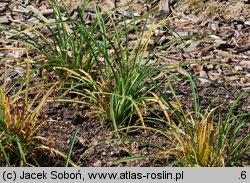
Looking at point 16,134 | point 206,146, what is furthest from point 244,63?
point 16,134

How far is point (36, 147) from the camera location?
352 cm

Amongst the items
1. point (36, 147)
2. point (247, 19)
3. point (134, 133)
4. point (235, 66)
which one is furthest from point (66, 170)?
point (247, 19)

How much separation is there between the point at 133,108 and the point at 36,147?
0.69 m

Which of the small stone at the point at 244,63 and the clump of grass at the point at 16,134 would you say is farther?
the small stone at the point at 244,63

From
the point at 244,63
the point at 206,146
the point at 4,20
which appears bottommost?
the point at 206,146

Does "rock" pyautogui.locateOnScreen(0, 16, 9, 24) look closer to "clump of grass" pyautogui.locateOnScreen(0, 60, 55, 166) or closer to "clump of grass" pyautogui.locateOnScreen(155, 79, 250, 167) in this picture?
"clump of grass" pyautogui.locateOnScreen(0, 60, 55, 166)

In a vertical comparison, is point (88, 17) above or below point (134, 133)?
above

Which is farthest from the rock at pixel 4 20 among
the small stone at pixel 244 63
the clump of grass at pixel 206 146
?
the clump of grass at pixel 206 146

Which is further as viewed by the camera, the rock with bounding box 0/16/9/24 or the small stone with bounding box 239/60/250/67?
the rock with bounding box 0/16/9/24

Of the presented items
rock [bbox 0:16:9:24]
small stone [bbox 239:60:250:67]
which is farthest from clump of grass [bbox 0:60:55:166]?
small stone [bbox 239:60:250:67]

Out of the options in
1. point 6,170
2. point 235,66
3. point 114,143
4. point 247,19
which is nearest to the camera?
point 6,170

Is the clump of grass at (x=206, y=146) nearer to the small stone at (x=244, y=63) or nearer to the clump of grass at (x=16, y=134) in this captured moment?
the clump of grass at (x=16, y=134)

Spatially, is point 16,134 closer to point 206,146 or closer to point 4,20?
point 206,146

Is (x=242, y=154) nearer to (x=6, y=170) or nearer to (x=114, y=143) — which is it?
(x=114, y=143)
